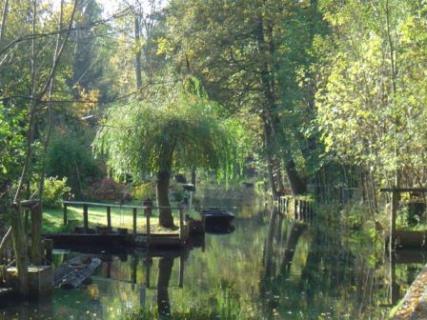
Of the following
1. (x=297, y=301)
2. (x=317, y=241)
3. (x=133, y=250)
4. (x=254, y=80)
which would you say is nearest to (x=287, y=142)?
(x=254, y=80)

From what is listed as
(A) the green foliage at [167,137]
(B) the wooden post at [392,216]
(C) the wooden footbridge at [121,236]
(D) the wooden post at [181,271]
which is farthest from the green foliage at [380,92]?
(C) the wooden footbridge at [121,236]

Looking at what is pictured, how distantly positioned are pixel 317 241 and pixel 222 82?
11.7m

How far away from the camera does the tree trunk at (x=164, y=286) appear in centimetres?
1377

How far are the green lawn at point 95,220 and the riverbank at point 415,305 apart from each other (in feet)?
39.7

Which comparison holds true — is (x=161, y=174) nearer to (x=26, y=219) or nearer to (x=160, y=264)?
(x=160, y=264)

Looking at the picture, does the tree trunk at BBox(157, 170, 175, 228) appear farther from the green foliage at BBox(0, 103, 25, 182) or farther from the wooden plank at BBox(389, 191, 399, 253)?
the green foliage at BBox(0, 103, 25, 182)

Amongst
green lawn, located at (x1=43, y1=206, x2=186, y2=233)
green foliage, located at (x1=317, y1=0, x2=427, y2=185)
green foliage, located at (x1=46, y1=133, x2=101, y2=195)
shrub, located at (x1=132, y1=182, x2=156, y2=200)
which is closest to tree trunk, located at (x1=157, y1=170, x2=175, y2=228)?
green lawn, located at (x1=43, y1=206, x2=186, y2=233)

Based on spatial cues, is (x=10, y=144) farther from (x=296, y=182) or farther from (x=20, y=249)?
(x=296, y=182)

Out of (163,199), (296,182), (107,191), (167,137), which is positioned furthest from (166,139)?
(296,182)

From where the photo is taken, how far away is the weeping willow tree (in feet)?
75.1

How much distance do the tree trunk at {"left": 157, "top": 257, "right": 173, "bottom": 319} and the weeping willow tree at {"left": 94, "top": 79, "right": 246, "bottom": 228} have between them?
4.15 meters

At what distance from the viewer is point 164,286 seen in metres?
16.3

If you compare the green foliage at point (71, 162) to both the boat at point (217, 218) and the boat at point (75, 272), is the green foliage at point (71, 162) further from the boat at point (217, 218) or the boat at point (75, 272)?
the boat at point (75, 272)

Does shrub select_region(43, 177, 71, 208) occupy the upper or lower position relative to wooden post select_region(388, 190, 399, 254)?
upper
